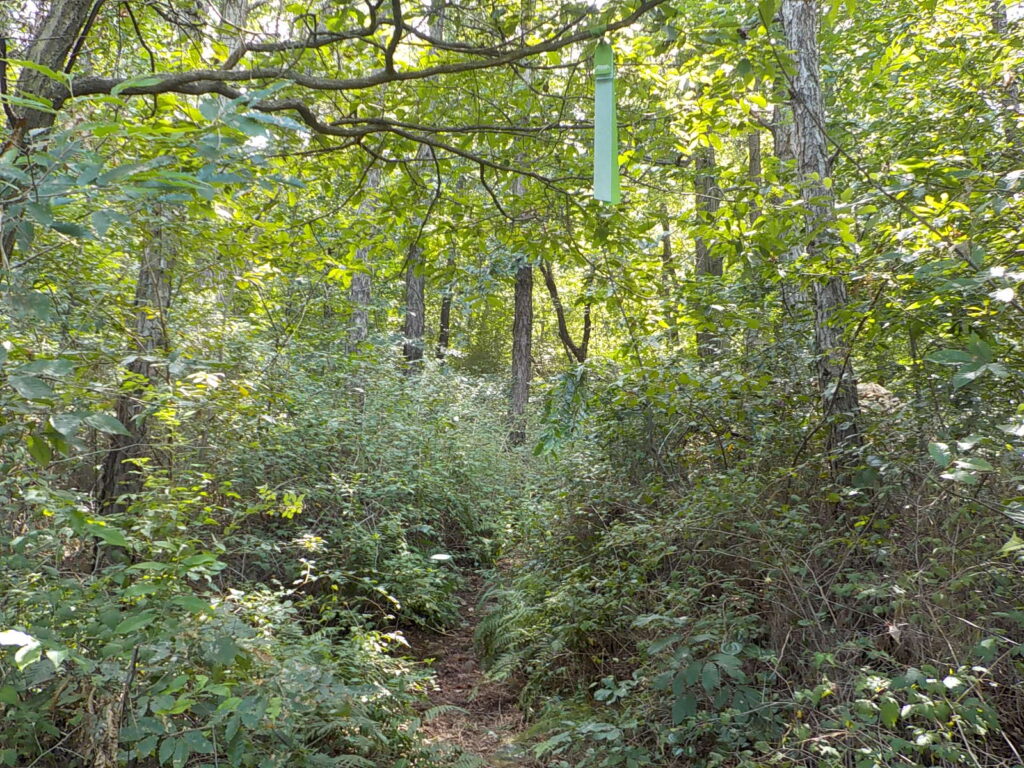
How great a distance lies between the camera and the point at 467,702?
18.4 feet

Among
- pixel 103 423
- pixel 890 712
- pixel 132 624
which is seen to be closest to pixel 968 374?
pixel 890 712

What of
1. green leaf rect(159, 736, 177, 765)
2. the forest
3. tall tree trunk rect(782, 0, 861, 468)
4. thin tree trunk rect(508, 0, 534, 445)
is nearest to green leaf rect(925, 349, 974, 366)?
the forest

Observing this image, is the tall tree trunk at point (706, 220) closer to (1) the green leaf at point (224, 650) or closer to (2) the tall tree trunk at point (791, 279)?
(2) the tall tree trunk at point (791, 279)

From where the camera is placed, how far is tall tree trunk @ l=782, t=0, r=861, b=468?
4418 mm

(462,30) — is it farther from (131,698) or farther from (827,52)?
(827,52)

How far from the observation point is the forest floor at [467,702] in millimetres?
4777

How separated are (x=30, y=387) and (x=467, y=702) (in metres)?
4.43

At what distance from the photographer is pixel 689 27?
431cm

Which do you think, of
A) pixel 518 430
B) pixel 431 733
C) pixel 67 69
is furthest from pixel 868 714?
pixel 518 430

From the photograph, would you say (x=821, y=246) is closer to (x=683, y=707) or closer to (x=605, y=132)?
(x=605, y=132)

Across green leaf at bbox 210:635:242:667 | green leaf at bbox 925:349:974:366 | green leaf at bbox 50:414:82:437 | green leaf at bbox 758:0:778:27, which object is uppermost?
green leaf at bbox 758:0:778:27

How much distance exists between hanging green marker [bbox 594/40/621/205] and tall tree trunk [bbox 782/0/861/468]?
4.14 feet

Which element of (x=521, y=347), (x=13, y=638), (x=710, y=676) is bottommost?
(x=710, y=676)

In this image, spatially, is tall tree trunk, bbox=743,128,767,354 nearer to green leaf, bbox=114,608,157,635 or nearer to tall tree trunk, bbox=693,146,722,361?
tall tree trunk, bbox=693,146,722,361
